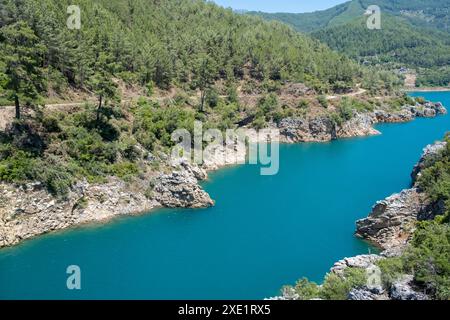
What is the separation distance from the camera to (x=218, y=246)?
40219 mm

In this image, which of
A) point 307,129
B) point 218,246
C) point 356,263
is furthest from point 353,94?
point 356,263

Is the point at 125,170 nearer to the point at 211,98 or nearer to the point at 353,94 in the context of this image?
the point at 211,98

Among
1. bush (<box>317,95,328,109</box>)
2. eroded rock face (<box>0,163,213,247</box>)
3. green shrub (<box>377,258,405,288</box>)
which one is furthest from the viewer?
bush (<box>317,95,328,109</box>)

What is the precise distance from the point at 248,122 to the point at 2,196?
5221 centimetres

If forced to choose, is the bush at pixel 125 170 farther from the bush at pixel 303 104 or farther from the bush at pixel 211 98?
the bush at pixel 303 104

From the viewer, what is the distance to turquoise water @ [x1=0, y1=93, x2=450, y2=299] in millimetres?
33469

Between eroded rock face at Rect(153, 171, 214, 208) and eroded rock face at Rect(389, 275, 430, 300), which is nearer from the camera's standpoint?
eroded rock face at Rect(389, 275, 430, 300)

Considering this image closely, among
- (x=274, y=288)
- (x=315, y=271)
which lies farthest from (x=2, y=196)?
(x=315, y=271)

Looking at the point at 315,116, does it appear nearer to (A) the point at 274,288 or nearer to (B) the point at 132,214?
(B) the point at 132,214

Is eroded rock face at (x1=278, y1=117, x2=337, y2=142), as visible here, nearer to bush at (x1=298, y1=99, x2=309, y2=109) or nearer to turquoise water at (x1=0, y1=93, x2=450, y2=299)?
bush at (x1=298, y1=99, x2=309, y2=109)

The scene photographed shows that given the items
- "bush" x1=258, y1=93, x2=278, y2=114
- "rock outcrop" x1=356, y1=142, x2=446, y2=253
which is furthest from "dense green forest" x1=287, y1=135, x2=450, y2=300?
"bush" x1=258, y1=93, x2=278, y2=114

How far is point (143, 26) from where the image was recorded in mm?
98250

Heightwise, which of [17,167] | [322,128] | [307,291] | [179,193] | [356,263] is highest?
[322,128]

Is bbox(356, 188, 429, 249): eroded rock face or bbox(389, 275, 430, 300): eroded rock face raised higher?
bbox(356, 188, 429, 249): eroded rock face
